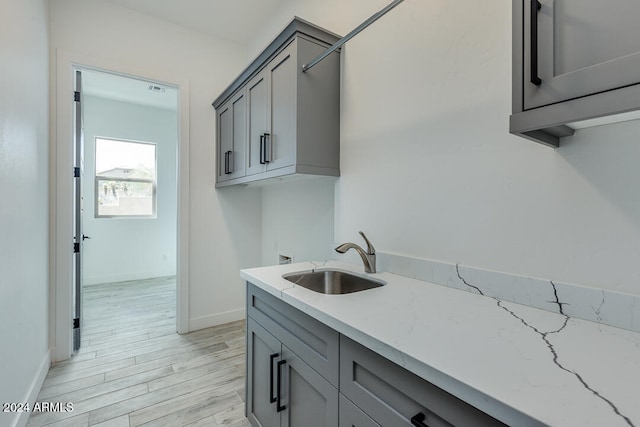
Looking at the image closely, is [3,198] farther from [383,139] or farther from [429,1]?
[429,1]

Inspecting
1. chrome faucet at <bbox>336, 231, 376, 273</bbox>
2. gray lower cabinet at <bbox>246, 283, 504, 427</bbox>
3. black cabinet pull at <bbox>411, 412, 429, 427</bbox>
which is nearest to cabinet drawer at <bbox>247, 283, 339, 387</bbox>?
gray lower cabinet at <bbox>246, 283, 504, 427</bbox>

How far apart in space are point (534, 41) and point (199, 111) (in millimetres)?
2872

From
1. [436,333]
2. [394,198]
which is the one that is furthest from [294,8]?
[436,333]

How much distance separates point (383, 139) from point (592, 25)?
3.15 ft

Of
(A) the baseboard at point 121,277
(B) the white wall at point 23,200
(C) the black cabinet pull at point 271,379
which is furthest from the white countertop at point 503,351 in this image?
(A) the baseboard at point 121,277

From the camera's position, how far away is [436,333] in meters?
0.78

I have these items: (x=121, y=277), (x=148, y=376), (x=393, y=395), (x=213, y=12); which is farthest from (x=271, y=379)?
(x=121, y=277)

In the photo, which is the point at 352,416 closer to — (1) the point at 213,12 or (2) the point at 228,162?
(2) the point at 228,162

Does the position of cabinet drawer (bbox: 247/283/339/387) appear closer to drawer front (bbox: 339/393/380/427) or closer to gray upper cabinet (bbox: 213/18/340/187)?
drawer front (bbox: 339/393/380/427)

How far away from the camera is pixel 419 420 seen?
676 millimetres

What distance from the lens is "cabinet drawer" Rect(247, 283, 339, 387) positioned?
97cm

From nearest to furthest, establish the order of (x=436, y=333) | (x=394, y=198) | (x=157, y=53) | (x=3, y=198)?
1. (x=436, y=333)
2. (x=3, y=198)
3. (x=394, y=198)
4. (x=157, y=53)

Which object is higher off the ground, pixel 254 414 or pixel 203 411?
pixel 254 414

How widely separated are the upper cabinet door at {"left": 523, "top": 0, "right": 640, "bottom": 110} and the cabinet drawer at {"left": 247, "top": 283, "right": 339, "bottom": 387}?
90 centimetres
